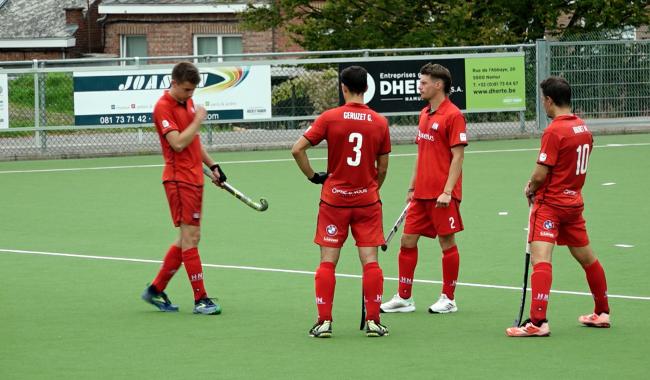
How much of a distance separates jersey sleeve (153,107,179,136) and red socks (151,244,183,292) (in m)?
0.92

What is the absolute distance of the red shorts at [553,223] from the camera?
9047 mm

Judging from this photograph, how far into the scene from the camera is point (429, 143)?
9867 mm

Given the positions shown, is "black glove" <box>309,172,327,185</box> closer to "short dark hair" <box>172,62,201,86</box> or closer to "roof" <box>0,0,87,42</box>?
"short dark hair" <box>172,62,201,86</box>

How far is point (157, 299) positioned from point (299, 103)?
48.1ft

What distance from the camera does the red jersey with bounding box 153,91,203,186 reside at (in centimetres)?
991

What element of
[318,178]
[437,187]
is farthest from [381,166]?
[437,187]

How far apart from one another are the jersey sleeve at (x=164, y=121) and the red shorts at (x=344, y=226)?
1.40 metres

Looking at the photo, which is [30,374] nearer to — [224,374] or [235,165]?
[224,374]

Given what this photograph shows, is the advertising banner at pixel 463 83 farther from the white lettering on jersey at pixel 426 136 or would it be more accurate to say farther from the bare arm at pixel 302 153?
the bare arm at pixel 302 153

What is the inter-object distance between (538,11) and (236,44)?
450 inches

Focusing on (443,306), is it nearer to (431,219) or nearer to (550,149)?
(431,219)

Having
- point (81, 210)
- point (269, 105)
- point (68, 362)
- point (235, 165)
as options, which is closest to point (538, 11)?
point (269, 105)

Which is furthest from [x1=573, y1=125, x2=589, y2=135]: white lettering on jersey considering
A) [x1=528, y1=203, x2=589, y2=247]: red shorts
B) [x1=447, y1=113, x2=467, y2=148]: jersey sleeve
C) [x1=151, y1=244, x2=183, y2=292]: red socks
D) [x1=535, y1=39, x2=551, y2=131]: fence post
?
[x1=535, y1=39, x2=551, y2=131]: fence post

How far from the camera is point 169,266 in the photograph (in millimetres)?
10234
